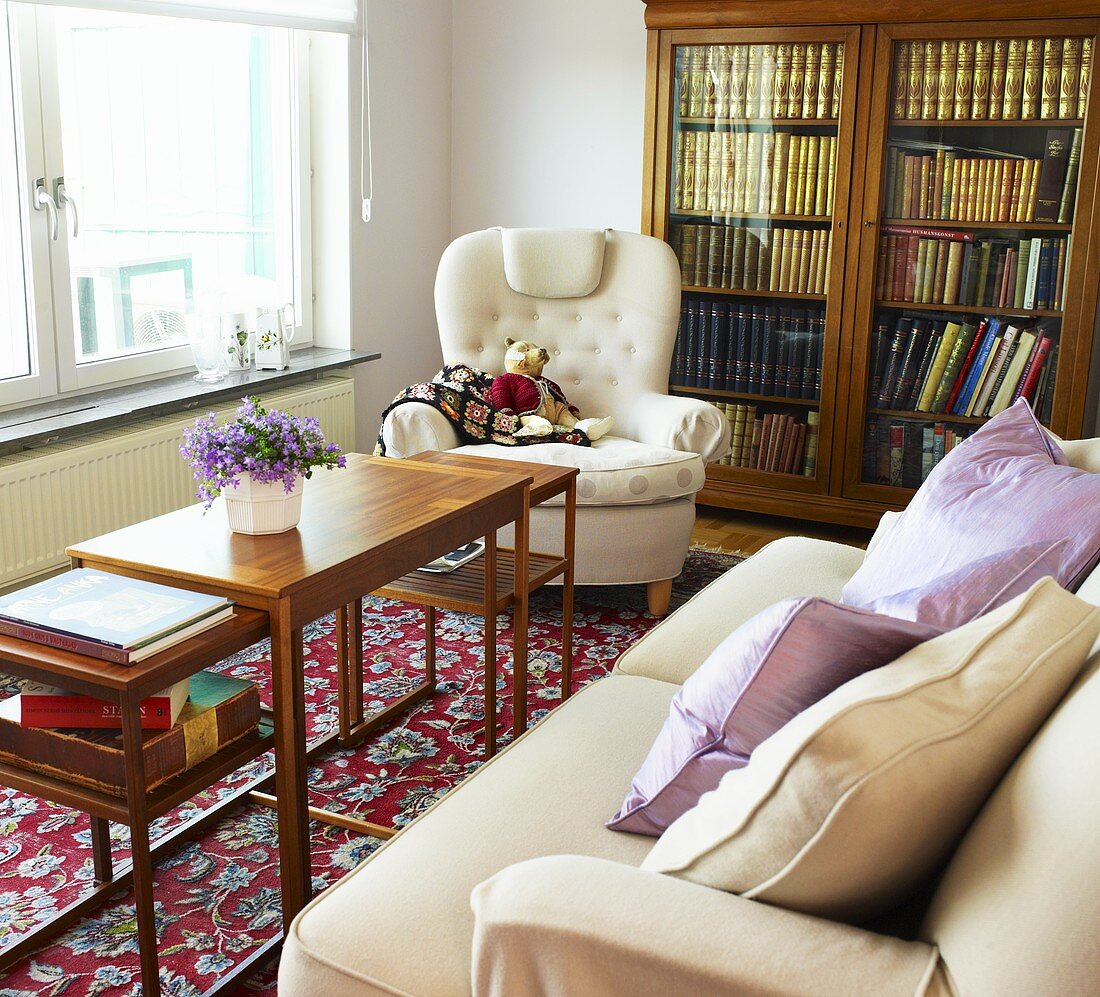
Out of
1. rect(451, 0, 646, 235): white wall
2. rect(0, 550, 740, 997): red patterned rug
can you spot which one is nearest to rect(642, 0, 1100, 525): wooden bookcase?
rect(451, 0, 646, 235): white wall

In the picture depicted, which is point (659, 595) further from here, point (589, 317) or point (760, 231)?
point (760, 231)

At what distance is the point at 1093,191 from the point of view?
3.58 meters

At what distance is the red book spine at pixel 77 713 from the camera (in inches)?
64.6

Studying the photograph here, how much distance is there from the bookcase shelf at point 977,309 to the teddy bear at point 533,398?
1.05m

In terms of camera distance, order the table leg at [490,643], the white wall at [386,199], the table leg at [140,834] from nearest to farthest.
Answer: the table leg at [140,834] → the table leg at [490,643] → the white wall at [386,199]

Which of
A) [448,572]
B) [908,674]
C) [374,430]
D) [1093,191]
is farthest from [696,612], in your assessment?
[374,430]

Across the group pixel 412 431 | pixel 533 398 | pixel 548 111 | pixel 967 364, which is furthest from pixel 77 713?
pixel 548 111

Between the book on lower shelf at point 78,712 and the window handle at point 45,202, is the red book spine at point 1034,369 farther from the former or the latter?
the book on lower shelf at point 78,712

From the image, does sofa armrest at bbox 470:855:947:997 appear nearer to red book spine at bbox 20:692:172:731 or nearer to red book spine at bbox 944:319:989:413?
red book spine at bbox 20:692:172:731

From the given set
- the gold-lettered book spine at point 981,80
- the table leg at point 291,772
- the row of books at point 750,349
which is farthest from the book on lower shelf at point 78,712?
the gold-lettered book spine at point 981,80

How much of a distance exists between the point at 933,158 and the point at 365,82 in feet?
6.30

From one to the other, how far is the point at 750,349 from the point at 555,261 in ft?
2.69

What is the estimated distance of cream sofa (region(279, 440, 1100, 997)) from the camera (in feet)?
3.15

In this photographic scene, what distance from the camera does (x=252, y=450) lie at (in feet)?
6.22
